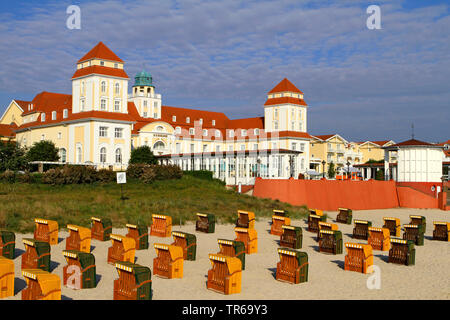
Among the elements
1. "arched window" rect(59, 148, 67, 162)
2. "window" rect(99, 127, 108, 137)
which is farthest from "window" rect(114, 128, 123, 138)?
"arched window" rect(59, 148, 67, 162)

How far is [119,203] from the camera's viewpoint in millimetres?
29797

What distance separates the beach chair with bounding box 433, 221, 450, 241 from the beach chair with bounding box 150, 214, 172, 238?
13420mm

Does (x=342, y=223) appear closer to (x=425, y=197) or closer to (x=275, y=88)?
(x=425, y=197)

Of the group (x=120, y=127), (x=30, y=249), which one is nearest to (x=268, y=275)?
(x=30, y=249)

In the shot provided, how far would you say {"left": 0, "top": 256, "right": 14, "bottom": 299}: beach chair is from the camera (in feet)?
38.5

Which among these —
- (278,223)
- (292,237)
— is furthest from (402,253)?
(278,223)

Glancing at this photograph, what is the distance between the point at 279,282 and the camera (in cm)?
1413

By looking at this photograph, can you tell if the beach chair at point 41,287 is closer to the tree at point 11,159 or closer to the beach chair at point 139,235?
the beach chair at point 139,235

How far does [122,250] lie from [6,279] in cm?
410

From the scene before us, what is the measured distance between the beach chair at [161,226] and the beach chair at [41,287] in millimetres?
10227

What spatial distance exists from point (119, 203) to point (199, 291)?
58.7 feet

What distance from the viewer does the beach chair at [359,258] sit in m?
15.7

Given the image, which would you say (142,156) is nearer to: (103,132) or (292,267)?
(103,132)

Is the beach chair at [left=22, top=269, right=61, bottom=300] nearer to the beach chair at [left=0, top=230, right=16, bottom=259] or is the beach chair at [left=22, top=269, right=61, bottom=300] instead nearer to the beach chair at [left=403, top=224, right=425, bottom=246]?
the beach chair at [left=0, top=230, right=16, bottom=259]
